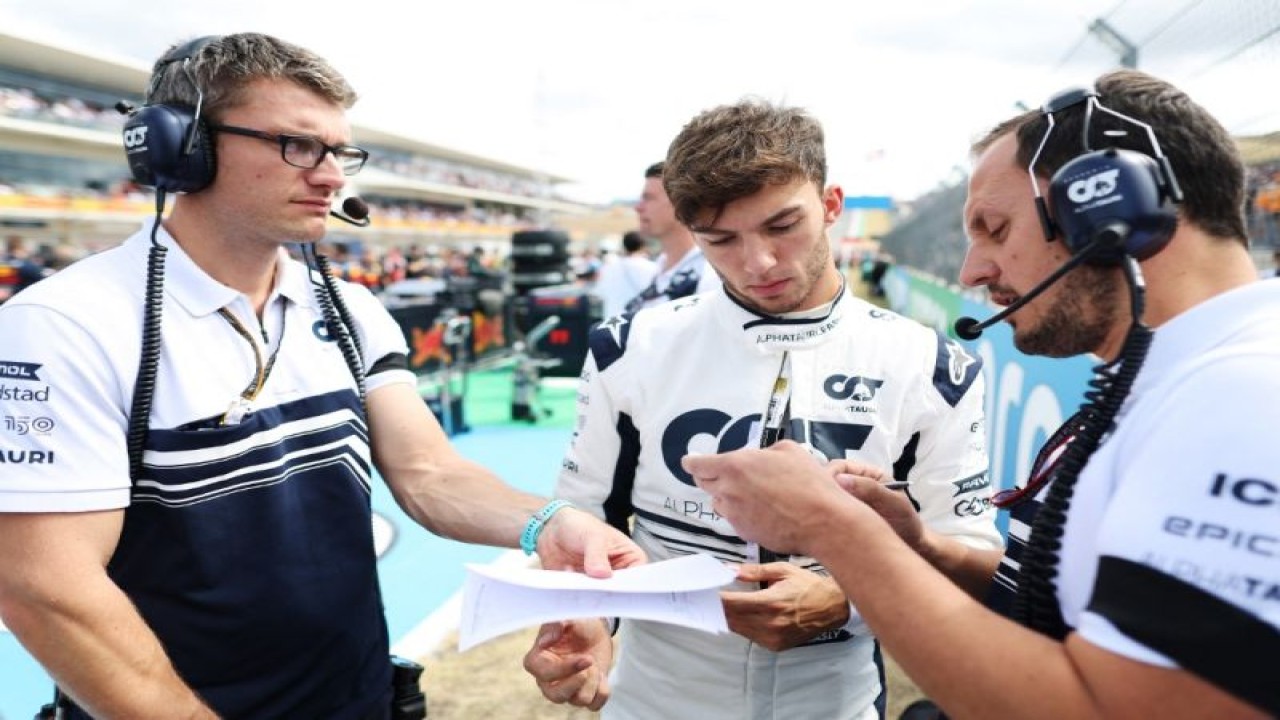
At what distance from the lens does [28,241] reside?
1670 cm

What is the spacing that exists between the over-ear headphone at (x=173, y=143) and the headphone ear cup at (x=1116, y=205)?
1.52 metres

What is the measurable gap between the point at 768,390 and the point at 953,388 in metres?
0.38

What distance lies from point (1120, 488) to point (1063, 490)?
169 millimetres

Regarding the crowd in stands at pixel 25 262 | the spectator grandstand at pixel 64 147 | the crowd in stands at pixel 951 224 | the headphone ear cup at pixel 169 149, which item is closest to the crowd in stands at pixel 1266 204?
the crowd in stands at pixel 951 224

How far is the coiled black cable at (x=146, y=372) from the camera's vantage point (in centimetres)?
138

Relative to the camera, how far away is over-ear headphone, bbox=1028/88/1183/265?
0.99 meters

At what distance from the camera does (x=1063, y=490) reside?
984 mm

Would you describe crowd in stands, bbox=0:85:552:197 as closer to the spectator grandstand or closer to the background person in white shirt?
the spectator grandstand

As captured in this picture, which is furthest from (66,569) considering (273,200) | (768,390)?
(768,390)

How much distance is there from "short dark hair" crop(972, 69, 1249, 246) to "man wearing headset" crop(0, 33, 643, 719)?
1006 mm

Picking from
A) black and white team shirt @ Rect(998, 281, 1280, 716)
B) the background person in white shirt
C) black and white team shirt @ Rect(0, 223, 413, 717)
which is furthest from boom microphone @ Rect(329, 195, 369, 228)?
the background person in white shirt

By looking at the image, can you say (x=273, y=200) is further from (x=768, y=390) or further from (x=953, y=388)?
(x=953, y=388)

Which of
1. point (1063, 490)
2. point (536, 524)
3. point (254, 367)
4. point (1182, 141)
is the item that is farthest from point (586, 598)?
point (1182, 141)

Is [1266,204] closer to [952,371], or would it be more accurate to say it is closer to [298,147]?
[952,371]
